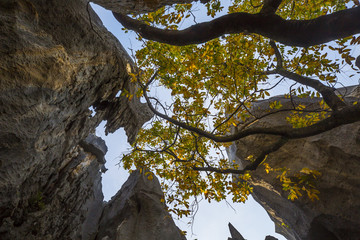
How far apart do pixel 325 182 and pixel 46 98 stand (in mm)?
10525

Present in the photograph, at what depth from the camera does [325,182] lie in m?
7.68

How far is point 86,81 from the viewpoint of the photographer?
4734mm

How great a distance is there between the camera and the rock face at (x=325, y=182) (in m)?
7.17

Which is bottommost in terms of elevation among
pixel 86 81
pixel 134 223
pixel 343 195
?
pixel 343 195

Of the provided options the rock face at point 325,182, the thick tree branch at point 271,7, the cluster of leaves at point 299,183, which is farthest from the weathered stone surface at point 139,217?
the thick tree branch at point 271,7

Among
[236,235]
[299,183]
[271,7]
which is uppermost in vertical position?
[271,7]

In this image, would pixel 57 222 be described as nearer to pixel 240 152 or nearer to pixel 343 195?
pixel 240 152

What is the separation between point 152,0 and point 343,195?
1020 cm

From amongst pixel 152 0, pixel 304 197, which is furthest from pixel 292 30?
pixel 304 197

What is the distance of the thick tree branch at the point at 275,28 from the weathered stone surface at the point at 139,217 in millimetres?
8522

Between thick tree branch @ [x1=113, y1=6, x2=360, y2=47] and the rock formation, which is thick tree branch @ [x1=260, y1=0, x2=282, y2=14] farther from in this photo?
the rock formation

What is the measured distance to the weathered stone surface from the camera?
989cm

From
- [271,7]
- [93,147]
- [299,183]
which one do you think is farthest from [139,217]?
[271,7]

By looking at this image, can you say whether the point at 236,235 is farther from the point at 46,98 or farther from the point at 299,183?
the point at 46,98
